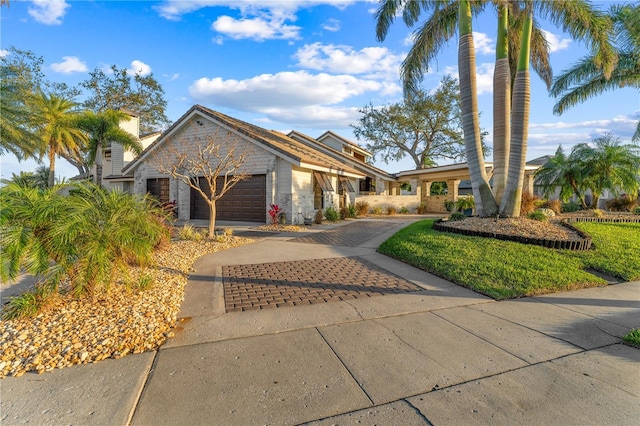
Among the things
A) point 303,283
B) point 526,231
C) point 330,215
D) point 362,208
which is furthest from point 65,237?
point 362,208

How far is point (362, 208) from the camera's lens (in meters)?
22.2

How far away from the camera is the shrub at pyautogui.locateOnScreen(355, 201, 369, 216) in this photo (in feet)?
71.9

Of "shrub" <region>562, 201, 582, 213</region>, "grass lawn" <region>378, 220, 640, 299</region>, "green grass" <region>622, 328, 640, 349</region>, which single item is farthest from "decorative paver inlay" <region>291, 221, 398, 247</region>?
"shrub" <region>562, 201, 582, 213</region>

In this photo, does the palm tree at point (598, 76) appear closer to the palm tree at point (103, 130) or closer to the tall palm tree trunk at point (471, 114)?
the tall palm tree trunk at point (471, 114)

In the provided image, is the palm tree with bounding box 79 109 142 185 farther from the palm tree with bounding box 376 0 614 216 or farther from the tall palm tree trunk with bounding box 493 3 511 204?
the tall palm tree trunk with bounding box 493 3 511 204

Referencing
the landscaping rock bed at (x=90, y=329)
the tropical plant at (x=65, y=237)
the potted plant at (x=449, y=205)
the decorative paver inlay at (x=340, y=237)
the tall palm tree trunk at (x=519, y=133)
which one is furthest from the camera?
the potted plant at (x=449, y=205)

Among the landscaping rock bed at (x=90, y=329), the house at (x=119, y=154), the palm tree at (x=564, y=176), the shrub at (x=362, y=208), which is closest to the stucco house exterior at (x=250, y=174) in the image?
the shrub at (x=362, y=208)

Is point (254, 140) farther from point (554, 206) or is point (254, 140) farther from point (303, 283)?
point (554, 206)

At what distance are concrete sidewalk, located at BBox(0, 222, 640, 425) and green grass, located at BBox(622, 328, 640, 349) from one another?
11 cm

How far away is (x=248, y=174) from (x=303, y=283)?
422 inches

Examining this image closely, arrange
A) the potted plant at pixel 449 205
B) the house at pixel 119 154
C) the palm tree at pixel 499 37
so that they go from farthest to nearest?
the house at pixel 119 154 < the potted plant at pixel 449 205 < the palm tree at pixel 499 37

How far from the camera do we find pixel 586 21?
361 inches

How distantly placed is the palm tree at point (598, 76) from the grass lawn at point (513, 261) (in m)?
12.1

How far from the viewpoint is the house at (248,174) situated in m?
14.8
